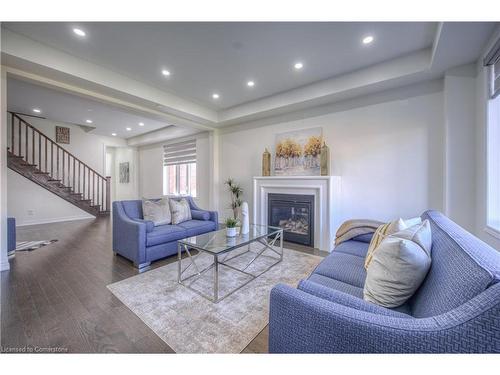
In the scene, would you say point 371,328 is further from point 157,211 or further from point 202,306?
point 157,211

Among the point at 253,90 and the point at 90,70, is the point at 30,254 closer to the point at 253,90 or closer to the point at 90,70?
the point at 90,70

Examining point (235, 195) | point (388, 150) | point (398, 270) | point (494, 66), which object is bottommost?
point (398, 270)

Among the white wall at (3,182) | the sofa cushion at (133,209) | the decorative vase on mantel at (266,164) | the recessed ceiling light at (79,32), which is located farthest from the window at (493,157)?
the white wall at (3,182)

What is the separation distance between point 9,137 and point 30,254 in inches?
161

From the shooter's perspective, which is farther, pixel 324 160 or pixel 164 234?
pixel 324 160

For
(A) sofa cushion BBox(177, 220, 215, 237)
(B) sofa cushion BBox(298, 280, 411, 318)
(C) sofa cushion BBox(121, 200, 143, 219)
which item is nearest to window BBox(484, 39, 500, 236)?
(B) sofa cushion BBox(298, 280, 411, 318)

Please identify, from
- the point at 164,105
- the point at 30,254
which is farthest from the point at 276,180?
the point at 30,254

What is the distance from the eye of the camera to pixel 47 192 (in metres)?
5.90

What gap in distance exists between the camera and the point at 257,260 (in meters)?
3.04

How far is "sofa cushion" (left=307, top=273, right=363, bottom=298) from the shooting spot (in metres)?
1.36

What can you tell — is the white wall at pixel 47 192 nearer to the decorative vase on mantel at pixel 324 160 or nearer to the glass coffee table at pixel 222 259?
the glass coffee table at pixel 222 259

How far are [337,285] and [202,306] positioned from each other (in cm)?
120

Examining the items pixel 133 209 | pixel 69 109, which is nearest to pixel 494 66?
pixel 133 209
